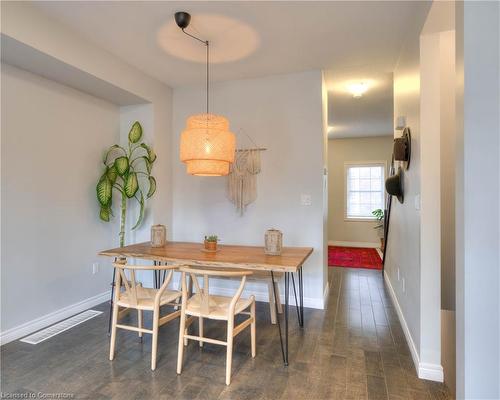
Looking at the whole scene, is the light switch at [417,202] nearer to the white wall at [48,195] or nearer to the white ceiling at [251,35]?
the white ceiling at [251,35]

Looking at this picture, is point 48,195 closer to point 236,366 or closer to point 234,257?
point 234,257

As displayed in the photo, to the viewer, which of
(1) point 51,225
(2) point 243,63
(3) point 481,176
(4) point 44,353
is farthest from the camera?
(2) point 243,63

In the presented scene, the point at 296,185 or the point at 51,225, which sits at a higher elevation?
the point at 296,185

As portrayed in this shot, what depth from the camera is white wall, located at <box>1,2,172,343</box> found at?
2504 mm

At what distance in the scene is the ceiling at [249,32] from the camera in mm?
2318

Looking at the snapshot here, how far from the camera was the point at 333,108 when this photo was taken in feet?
16.6

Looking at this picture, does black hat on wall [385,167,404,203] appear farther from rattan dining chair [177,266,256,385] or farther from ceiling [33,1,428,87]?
rattan dining chair [177,266,256,385]

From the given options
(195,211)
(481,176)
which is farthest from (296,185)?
(481,176)

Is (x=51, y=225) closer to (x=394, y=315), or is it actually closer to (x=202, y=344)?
(x=202, y=344)

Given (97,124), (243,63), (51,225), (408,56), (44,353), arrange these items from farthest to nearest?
(97,124) → (243,63) → (51,225) → (408,56) → (44,353)

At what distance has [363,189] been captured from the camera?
7.48 meters

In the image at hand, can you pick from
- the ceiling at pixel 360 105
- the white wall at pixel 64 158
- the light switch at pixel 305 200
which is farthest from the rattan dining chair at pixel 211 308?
the ceiling at pixel 360 105

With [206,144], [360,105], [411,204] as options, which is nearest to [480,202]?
[411,204]

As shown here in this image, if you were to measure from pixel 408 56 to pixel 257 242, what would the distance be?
7.94 feet
